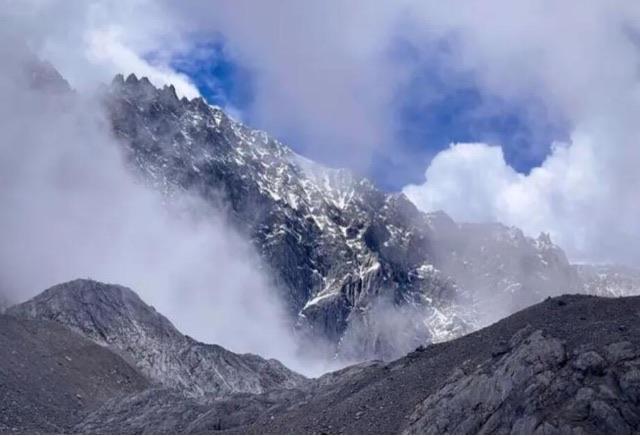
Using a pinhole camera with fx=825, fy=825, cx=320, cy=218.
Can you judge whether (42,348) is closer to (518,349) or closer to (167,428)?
(167,428)

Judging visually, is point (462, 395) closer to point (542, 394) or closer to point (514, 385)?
point (514, 385)

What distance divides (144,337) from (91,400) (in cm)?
3790

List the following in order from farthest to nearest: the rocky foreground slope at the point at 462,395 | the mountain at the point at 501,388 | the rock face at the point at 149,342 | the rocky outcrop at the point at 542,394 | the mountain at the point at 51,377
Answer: the rock face at the point at 149,342, the mountain at the point at 51,377, the rocky foreground slope at the point at 462,395, the mountain at the point at 501,388, the rocky outcrop at the point at 542,394

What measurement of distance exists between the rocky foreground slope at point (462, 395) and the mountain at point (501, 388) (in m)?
0.08

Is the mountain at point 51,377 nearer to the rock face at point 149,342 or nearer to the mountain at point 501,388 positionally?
the rock face at point 149,342

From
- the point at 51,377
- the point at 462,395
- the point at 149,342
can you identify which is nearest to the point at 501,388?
the point at 462,395

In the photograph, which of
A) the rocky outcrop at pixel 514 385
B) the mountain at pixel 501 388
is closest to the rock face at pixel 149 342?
the mountain at pixel 501 388

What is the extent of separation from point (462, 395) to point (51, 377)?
60.4 m

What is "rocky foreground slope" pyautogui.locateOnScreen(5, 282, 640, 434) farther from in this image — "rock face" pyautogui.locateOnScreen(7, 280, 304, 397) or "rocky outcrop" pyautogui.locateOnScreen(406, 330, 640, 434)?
"rock face" pyautogui.locateOnScreen(7, 280, 304, 397)

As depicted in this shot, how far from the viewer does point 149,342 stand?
435ft

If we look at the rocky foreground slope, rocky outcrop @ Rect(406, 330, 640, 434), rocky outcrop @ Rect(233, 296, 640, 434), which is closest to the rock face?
the rocky foreground slope

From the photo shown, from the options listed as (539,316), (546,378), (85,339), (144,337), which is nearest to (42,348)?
(85,339)

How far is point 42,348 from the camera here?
103812 mm

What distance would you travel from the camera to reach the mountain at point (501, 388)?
44.7 m
